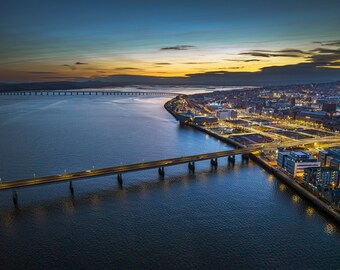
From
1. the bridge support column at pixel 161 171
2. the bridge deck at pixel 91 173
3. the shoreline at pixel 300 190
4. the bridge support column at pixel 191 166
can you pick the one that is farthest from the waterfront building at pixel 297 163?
the bridge support column at pixel 161 171

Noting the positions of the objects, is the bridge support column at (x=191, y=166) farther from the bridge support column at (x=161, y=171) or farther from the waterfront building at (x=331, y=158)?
the waterfront building at (x=331, y=158)

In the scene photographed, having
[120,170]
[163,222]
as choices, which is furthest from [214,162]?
[163,222]

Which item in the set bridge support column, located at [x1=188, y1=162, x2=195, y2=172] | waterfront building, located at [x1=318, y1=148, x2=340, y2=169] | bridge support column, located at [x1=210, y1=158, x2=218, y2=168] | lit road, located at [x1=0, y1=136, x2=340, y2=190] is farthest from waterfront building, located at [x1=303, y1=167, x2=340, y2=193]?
bridge support column, located at [x1=188, y1=162, x2=195, y2=172]

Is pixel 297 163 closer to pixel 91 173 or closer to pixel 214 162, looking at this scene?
pixel 214 162

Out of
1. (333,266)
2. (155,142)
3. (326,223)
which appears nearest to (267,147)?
(155,142)

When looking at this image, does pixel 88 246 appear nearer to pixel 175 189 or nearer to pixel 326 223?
pixel 175 189

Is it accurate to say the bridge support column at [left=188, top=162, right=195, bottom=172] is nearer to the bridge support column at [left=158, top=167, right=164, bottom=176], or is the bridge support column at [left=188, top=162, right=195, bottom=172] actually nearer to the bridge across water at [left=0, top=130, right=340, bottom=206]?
the bridge across water at [left=0, top=130, right=340, bottom=206]
